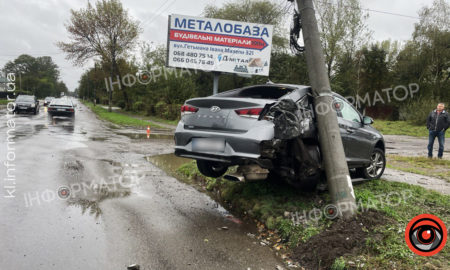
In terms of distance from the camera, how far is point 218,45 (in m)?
15.8

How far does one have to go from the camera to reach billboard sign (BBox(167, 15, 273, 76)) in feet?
49.8

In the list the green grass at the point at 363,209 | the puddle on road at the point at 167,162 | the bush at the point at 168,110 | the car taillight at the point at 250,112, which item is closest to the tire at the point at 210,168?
the green grass at the point at 363,209

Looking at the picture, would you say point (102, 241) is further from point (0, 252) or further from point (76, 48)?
point (76, 48)

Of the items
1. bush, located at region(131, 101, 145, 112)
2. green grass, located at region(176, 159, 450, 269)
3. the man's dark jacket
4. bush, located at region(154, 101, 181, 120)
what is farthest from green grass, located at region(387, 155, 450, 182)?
bush, located at region(131, 101, 145, 112)

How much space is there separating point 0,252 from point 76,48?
3891 centimetres

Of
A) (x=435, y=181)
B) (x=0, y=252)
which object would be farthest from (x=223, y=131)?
(x=435, y=181)

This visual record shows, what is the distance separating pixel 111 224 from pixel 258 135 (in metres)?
2.24

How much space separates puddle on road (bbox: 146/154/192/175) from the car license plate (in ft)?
11.2

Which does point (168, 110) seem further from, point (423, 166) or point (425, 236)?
point (425, 236)

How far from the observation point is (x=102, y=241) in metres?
3.78

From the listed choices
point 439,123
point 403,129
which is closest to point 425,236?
Result: point 439,123

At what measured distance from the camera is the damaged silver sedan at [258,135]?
4.32 m

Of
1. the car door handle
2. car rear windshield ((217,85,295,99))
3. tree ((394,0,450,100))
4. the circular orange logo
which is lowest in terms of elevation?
the circular orange logo

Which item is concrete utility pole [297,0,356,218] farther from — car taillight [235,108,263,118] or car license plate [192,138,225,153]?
car license plate [192,138,225,153]
